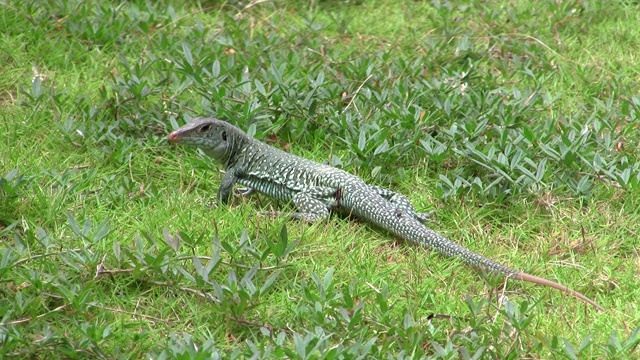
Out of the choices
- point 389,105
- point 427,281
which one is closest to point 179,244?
point 427,281

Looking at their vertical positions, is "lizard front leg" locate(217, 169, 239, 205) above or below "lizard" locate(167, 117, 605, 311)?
below

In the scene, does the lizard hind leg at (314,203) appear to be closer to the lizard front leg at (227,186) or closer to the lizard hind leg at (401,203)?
the lizard hind leg at (401,203)

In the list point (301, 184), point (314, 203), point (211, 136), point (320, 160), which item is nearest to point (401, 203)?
point (314, 203)

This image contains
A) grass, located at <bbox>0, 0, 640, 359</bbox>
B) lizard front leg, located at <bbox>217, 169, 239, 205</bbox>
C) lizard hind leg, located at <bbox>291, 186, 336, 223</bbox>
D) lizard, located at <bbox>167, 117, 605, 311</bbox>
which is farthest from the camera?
lizard front leg, located at <bbox>217, 169, 239, 205</bbox>

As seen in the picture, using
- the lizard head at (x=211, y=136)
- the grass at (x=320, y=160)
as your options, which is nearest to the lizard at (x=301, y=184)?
the lizard head at (x=211, y=136)

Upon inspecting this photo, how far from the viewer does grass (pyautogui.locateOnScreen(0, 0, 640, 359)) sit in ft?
17.0

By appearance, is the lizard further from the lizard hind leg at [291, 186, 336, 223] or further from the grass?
the grass

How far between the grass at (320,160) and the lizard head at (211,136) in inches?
11.5

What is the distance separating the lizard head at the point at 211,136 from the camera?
6727 millimetres

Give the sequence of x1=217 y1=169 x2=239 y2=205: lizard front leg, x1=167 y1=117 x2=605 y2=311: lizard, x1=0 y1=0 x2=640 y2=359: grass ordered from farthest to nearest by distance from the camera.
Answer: x1=217 y1=169 x2=239 y2=205: lizard front leg, x1=167 y1=117 x2=605 y2=311: lizard, x1=0 y1=0 x2=640 y2=359: grass

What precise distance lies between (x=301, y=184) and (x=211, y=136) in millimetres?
682

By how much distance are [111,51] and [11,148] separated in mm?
1810

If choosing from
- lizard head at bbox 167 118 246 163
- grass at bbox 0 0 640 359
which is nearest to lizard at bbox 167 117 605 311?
lizard head at bbox 167 118 246 163

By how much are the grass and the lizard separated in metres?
0.13
